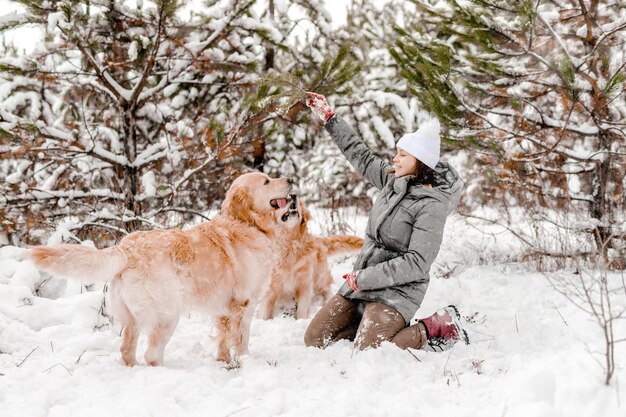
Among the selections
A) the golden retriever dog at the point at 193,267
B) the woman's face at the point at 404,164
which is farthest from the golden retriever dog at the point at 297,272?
the woman's face at the point at 404,164

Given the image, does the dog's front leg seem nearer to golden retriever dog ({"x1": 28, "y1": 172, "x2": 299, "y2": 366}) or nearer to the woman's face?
golden retriever dog ({"x1": 28, "y1": 172, "x2": 299, "y2": 366})

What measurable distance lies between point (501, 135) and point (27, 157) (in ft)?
17.9

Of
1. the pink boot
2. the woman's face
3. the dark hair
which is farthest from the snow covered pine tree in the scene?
the pink boot

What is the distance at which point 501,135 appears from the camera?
Answer: 5.20m

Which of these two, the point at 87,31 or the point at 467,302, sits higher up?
the point at 87,31

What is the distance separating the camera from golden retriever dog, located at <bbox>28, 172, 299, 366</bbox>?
2.79 meters

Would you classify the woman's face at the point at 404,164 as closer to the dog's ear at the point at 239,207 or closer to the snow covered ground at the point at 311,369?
the dog's ear at the point at 239,207

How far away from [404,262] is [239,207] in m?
1.31

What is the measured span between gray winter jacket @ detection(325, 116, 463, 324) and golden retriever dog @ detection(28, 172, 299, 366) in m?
0.77

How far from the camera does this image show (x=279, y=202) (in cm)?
382

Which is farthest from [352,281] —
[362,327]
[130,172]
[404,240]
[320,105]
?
[130,172]

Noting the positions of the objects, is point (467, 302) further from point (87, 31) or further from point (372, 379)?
point (87, 31)

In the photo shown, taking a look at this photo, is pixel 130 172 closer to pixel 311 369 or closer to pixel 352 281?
pixel 352 281

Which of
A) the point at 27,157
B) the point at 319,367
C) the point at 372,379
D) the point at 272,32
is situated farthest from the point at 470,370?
the point at 27,157
